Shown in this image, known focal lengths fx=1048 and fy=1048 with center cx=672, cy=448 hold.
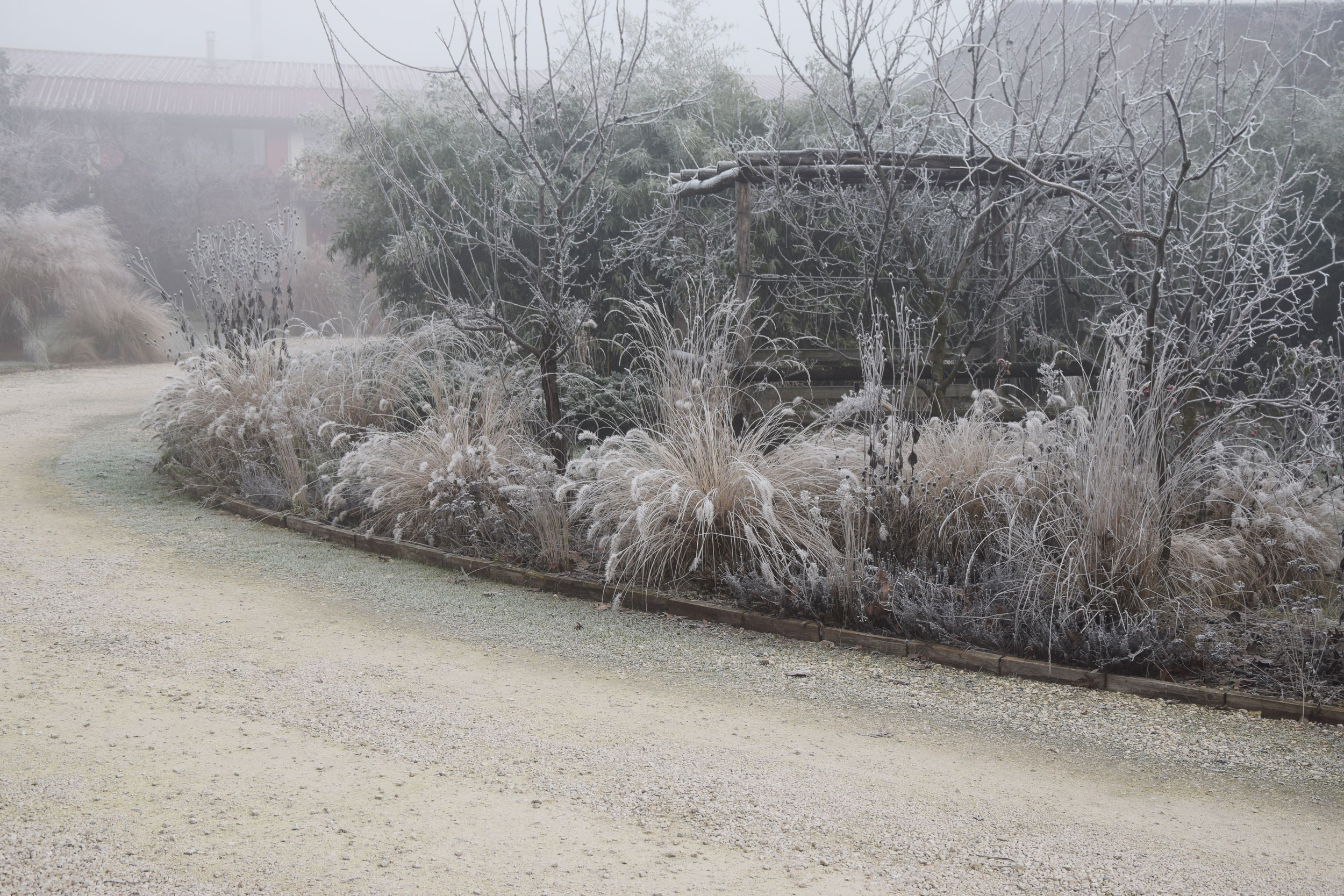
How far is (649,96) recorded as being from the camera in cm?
1116

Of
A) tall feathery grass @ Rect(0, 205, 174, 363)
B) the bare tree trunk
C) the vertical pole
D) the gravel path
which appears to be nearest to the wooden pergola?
the vertical pole

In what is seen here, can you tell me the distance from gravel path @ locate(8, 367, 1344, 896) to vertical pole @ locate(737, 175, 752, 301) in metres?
2.72

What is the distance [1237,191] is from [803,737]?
792 cm

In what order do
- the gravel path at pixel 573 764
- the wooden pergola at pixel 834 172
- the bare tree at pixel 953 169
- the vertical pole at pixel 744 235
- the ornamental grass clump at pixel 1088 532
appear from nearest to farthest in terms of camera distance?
1. the gravel path at pixel 573 764
2. the ornamental grass clump at pixel 1088 532
3. the bare tree at pixel 953 169
4. the wooden pergola at pixel 834 172
5. the vertical pole at pixel 744 235

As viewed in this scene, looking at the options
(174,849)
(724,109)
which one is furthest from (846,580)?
(724,109)

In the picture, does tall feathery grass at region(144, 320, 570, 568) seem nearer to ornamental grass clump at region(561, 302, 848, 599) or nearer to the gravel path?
ornamental grass clump at region(561, 302, 848, 599)

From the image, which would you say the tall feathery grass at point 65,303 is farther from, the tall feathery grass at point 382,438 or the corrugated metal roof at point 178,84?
the corrugated metal roof at point 178,84

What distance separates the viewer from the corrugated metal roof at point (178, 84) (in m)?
25.9

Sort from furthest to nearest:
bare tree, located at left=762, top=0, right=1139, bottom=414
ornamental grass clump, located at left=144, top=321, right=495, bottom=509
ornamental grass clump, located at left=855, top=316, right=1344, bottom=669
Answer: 1. ornamental grass clump, located at left=144, top=321, right=495, bottom=509
2. bare tree, located at left=762, top=0, right=1139, bottom=414
3. ornamental grass clump, located at left=855, top=316, right=1344, bottom=669

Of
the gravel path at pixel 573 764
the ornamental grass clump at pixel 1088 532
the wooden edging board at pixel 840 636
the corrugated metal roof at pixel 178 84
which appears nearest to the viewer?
the gravel path at pixel 573 764

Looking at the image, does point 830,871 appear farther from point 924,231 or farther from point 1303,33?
point 1303,33

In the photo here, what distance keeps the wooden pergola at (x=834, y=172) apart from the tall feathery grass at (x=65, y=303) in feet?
33.7

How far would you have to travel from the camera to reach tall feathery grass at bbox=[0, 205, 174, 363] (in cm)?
1409

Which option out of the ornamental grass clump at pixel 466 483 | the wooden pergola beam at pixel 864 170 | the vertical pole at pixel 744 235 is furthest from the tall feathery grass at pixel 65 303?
the vertical pole at pixel 744 235
